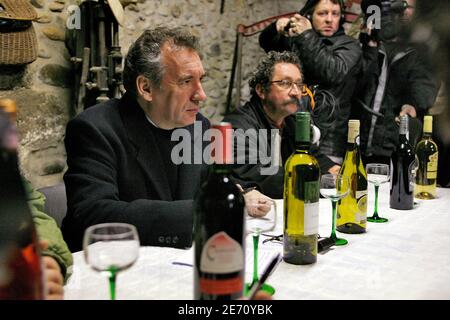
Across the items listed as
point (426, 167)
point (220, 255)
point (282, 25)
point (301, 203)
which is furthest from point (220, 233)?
point (282, 25)

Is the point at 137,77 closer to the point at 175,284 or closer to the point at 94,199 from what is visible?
the point at 94,199

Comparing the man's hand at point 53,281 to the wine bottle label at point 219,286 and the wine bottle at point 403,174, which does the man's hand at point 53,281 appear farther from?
the wine bottle at point 403,174

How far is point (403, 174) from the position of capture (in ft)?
5.78

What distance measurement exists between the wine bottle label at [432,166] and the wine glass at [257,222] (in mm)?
1087

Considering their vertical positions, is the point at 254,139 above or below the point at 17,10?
below

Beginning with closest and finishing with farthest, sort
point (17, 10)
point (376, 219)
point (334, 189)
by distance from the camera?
point (334, 189) → point (376, 219) → point (17, 10)

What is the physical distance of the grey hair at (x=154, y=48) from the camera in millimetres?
1802

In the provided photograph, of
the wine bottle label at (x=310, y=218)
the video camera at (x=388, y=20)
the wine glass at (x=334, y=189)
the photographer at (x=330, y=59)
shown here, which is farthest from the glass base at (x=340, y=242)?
the video camera at (x=388, y=20)

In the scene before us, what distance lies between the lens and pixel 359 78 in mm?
3426

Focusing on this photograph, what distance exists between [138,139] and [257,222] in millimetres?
864

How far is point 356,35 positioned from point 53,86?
2.79 metres

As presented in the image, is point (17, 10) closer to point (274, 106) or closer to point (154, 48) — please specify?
point (154, 48)

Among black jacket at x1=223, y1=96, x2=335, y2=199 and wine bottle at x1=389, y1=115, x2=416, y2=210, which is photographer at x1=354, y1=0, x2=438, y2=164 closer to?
black jacket at x1=223, y1=96, x2=335, y2=199
